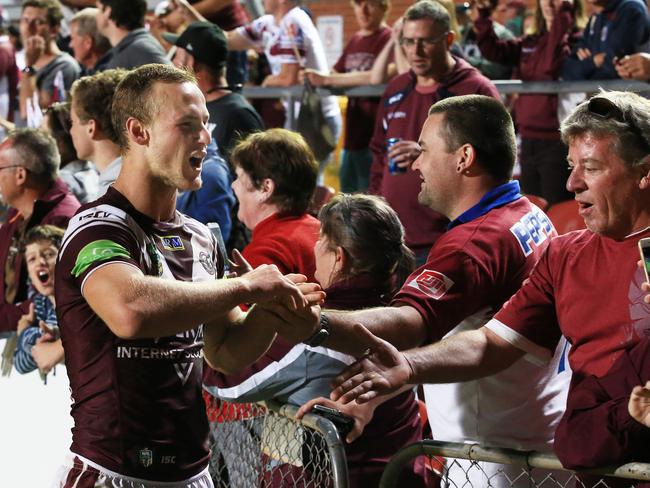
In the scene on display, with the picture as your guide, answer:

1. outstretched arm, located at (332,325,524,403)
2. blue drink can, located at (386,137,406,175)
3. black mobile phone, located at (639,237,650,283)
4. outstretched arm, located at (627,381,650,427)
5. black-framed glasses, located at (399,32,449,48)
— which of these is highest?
black mobile phone, located at (639,237,650,283)

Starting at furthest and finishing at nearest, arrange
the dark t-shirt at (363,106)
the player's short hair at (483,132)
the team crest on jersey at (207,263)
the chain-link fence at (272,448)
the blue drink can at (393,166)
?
the dark t-shirt at (363,106), the blue drink can at (393,166), the player's short hair at (483,132), the chain-link fence at (272,448), the team crest on jersey at (207,263)

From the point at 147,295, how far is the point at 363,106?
199 inches

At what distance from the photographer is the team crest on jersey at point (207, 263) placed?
3270 millimetres

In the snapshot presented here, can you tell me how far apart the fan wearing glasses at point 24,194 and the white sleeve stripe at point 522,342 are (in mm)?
3251

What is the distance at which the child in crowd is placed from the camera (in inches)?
200

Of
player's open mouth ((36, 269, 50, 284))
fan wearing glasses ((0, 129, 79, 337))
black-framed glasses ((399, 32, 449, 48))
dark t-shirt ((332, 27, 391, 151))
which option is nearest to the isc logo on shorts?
player's open mouth ((36, 269, 50, 284))

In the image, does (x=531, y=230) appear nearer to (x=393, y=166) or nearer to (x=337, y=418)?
(x=337, y=418)

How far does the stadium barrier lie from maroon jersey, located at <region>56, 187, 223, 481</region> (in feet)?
8.63

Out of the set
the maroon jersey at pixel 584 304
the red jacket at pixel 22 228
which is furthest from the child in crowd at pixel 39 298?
the maroon jersey at pixel 584 304

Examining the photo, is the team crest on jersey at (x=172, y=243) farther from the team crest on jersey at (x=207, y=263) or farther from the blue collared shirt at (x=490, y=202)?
the blue collared shirt at (x=490, y=202)

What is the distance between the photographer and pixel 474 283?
3.54 metres

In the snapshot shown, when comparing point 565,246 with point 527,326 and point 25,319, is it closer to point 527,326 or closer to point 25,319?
point 527,326

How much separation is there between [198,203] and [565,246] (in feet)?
9.53

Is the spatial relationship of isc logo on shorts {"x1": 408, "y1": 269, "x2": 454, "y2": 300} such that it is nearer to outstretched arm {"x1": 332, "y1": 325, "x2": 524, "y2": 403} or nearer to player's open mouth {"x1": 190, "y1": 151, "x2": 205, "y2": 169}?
outstretched arm {"x1": 332, "y1": 325, "x2": 524, "y2": 403}
